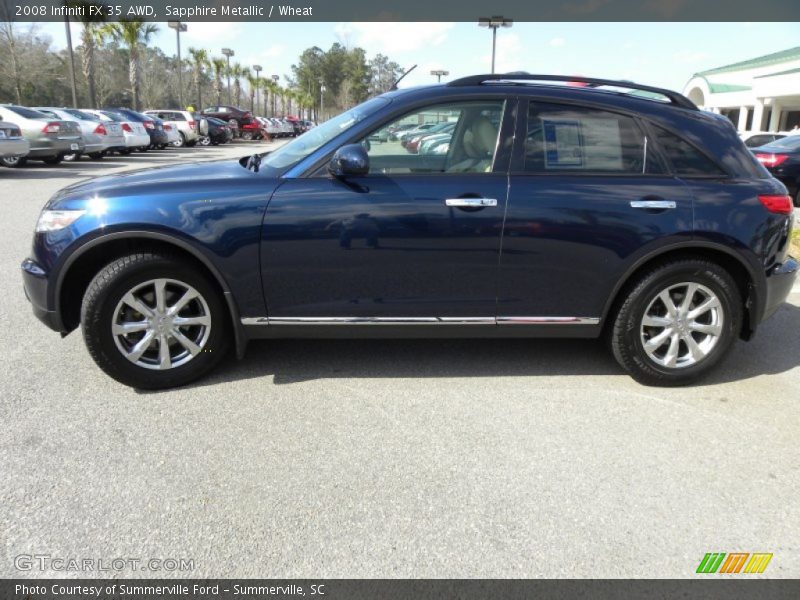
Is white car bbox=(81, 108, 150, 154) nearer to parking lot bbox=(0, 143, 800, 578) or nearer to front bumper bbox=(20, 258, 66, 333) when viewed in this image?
parking lot bbox=(0, 143, 800, 578)

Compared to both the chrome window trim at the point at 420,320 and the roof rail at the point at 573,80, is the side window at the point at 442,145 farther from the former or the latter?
the chrome window trim at the point at 420,320

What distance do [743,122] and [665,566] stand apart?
4876 cm

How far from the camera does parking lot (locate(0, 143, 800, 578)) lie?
2311 millimetres

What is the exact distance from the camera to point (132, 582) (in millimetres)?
2141

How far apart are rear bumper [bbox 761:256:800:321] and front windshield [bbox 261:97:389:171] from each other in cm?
262

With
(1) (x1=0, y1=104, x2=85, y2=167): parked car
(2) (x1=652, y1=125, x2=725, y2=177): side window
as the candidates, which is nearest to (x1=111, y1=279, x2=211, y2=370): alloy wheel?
(2) (x1=652, y1=125, x2=725, y2=177): side window

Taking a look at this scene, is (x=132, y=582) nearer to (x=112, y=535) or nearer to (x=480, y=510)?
(x=112, y=535)

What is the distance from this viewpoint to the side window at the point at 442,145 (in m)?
3.53

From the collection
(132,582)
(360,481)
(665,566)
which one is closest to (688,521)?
(665,566)

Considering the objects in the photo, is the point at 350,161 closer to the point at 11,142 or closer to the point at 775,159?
the point at 775,159

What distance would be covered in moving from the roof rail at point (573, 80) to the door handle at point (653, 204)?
74 centimetres

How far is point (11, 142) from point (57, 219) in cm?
1327

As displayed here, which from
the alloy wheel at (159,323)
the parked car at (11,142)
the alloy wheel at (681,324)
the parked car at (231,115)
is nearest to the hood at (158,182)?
the alloy wheel at (159,323)

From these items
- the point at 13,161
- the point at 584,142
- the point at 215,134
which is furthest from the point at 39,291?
the point at 215,134
